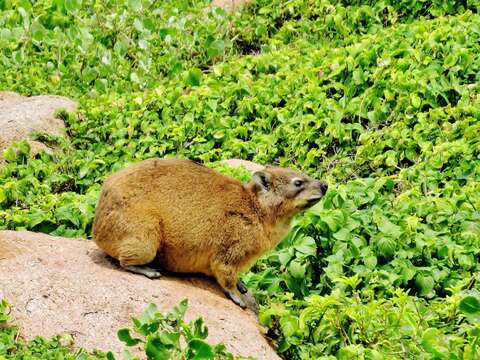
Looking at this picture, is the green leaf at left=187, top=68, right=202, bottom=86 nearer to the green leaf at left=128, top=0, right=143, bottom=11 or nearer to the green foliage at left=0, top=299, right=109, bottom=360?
the green leaf at left=128, top=0, right=143, bottom=11

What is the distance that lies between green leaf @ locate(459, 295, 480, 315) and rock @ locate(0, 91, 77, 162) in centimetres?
638

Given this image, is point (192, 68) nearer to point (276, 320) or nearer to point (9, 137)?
point (9, 137)

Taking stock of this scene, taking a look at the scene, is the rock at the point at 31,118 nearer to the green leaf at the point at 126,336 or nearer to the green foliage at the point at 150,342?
the green foliage at the point at 150,342

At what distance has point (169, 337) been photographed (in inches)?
212

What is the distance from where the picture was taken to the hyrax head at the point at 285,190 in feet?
25.1

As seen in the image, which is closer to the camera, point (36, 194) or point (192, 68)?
point (36, 194)

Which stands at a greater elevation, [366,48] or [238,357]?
[366,48]

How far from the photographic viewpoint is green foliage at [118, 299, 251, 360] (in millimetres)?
5359

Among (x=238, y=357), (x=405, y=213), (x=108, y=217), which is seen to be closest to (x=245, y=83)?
(x=405, y=213)

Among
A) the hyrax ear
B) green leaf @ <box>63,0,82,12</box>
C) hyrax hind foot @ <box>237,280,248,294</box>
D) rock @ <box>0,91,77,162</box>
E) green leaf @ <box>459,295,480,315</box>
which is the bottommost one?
rock @ <box>0,91,77,162</box>

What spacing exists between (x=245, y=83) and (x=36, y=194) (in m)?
3.21

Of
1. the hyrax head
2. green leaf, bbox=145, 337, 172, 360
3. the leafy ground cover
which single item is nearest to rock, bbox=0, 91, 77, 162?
the leafy ground cover

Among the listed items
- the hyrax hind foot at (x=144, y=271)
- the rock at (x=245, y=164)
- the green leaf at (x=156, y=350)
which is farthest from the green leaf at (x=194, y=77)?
the green leaf at (x=156, y=350)

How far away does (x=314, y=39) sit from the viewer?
523 inches
